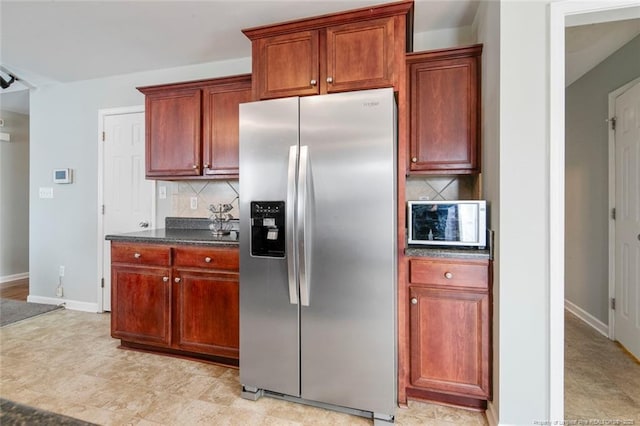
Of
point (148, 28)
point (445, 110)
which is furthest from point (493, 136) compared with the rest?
point (148, 28)

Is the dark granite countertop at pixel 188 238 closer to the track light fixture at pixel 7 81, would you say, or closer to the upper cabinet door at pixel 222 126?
the upper cabinet door at pixel 222 126

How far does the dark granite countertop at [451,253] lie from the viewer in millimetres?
1786

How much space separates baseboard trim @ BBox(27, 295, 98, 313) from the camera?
3.53 m

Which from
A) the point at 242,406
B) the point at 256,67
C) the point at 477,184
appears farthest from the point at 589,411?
the point at 256,67

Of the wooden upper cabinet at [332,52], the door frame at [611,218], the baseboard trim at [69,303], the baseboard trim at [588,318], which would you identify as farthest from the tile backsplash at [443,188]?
the baseboard trim at [69,303]

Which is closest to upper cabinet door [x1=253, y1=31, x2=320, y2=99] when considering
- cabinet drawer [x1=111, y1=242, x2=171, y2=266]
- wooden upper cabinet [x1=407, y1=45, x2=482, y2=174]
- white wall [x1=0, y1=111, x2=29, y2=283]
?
wooden upper cabinet [x1=407, y1=45, x2=482, y2=174]

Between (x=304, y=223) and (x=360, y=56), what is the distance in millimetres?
1032

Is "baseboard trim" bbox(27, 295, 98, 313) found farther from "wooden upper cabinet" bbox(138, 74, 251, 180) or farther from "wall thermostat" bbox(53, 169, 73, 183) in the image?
"wooden upper cabinet" bbox(138, 74, 251, 180)

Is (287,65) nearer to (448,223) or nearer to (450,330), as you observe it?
(448,223)

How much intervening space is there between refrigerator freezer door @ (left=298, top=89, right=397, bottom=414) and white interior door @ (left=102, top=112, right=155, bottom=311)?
230 centimetres

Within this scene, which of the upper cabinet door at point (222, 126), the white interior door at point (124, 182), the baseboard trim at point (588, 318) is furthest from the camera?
the white interior door at point (124, 182)

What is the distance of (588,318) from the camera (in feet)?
10.2

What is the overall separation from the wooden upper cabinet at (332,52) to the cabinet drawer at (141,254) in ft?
4.40

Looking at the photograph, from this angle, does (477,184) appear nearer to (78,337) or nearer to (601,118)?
(601,118)
